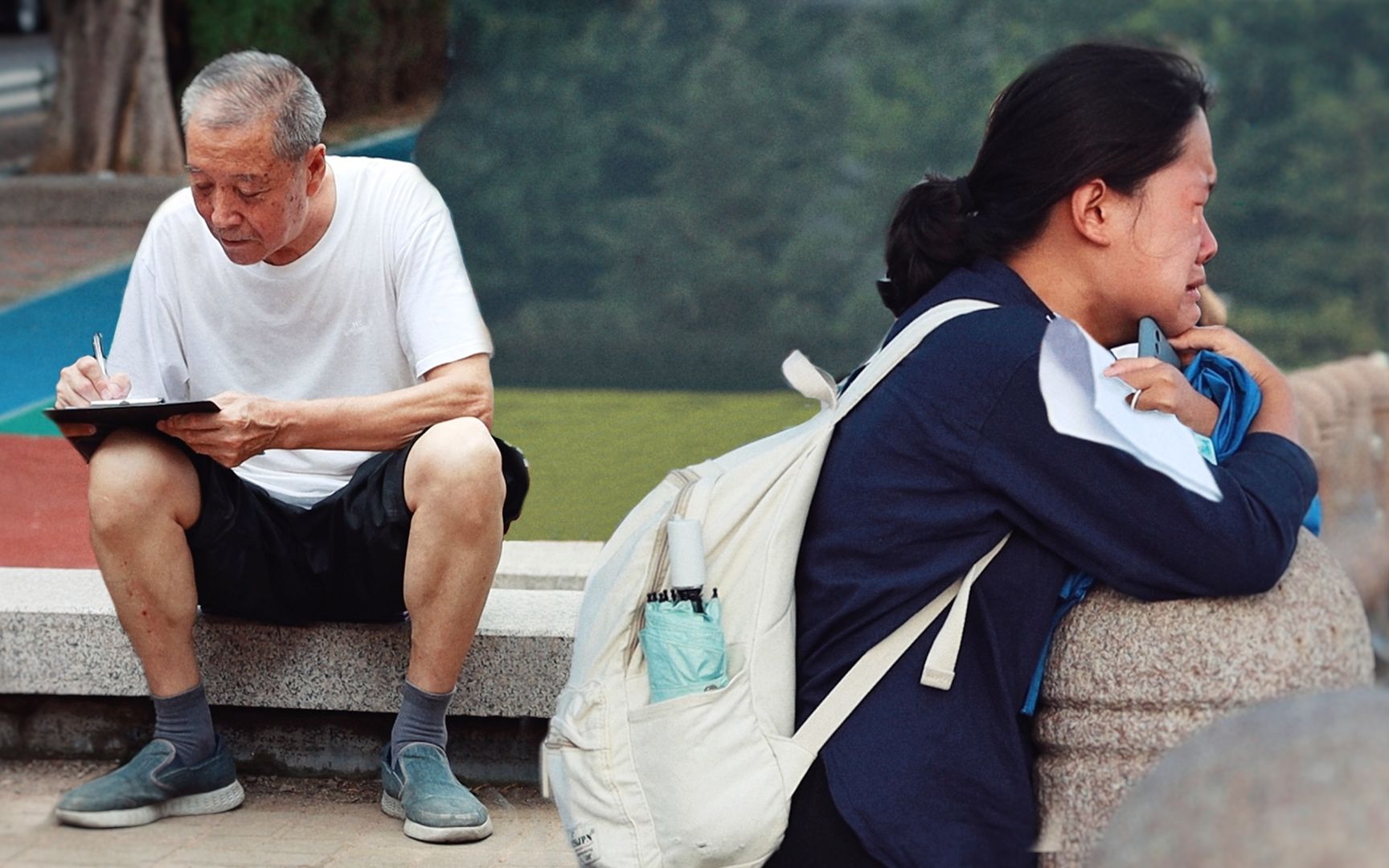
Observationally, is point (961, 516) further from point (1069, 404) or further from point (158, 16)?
point (158, 16)

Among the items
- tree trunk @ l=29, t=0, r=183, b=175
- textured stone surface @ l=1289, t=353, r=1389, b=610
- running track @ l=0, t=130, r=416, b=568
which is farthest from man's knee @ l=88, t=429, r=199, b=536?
tree trunk @ l=29, t=0, r=183, b=175

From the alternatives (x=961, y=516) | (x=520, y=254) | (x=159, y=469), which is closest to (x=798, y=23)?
(x=520, y=254)

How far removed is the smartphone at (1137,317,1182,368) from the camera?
219cm

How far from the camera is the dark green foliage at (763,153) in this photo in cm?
1372

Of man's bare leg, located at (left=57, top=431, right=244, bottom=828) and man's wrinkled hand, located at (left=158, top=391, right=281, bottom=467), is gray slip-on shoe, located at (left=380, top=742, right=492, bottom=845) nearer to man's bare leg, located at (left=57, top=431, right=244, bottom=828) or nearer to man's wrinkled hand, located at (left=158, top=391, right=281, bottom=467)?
man's bare leg, located at (left=57, top=431, right=244, bottom=828)

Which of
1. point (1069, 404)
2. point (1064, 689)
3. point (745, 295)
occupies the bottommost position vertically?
point (745, 295)

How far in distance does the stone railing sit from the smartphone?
0.30 meters

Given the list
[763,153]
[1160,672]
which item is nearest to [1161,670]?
[1160,672]

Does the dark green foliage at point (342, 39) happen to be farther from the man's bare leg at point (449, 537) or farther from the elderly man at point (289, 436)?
the man's bare leg at point (449, 537)

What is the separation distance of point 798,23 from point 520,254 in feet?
10.8

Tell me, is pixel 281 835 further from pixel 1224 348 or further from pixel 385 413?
pixel 1224 348

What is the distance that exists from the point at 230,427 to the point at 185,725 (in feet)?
2.22

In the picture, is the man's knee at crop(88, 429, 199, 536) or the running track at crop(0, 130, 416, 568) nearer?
the man's knee at crop(88, 429, 199, 536)

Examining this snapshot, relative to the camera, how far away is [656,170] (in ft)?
46.7
